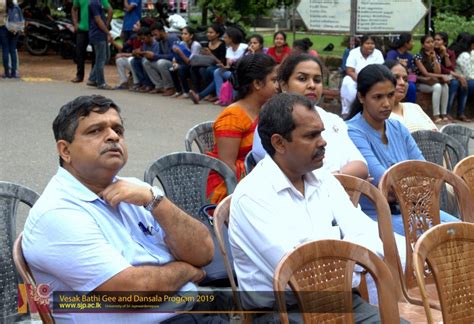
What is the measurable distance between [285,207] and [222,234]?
39 cm

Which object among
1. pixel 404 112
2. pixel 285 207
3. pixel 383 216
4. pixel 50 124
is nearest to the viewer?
pixel 285 207

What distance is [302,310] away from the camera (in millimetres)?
3334

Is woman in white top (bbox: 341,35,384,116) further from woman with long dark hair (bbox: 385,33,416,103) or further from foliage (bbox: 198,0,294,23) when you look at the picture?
foliage (bbox: 198,0,294,23)

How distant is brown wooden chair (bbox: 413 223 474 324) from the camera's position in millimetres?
3531

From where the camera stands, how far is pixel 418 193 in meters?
5.03

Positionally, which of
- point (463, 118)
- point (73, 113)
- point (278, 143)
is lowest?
point (463, 118)

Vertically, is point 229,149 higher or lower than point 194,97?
higher

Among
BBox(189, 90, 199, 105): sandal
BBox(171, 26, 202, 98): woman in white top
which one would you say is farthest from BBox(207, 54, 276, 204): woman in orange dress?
BBox(171, 26, 202, 98): woman in white top

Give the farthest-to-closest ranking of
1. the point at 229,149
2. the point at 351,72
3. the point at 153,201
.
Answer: the point at 351,72
the point at 229,149
the point at 153,201

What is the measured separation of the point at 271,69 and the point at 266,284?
8.53 feet

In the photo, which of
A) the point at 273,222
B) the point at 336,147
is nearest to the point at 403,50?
the point at 336,147

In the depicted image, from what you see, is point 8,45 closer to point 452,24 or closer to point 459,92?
point 459,92

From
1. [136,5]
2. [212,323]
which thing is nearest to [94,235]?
[212,323]

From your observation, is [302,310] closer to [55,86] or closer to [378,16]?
[378,16]
